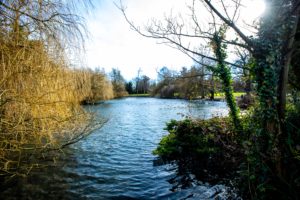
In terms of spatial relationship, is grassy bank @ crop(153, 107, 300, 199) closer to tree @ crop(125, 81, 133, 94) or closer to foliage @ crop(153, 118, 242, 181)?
foliage @ crop(153, 118, 242, 181)

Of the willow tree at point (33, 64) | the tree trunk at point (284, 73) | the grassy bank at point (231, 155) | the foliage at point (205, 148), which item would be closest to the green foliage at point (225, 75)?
the grassy bank at point (231, 155)

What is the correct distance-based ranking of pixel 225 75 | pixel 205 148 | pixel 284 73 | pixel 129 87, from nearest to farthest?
pixel 284 73 < pixel 225 75 < pixel 205 148 < pixel 129 87

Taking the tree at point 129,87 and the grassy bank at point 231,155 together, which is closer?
the grassy bank at point 231,155

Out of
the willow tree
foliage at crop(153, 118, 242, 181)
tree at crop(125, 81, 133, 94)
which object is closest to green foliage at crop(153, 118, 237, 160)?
foliage at crop(153, 118, 242, 181)

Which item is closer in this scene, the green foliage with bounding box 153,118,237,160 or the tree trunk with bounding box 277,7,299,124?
the tree trunk with bounding box 277,7,299,124

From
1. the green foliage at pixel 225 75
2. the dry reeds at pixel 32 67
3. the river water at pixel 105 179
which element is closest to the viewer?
the dry reeds at pixel 32 67

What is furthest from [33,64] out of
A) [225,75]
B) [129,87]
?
[129,87]

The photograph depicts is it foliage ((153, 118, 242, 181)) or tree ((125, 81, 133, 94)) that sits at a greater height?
tree ((125, 81, 133, 94))

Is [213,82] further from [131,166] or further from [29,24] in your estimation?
[29,24]

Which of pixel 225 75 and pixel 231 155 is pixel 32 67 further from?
pixel 231 155

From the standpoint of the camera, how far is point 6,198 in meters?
4.22

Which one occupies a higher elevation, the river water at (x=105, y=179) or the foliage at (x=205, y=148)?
the foliage at (x=205, y=148)

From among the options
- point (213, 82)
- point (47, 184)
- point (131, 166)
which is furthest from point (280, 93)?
point (47, 184)

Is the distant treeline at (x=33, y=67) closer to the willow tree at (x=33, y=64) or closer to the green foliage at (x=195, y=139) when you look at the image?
the willow tree at (x=33, y=64)
